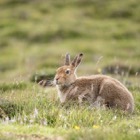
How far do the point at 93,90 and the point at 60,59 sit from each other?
61.0ft

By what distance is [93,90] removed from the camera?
1344 cm

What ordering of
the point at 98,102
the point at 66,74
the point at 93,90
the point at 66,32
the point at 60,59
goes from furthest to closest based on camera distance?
1. the point at 66,32
2. the point at 60,59
3. the point at 66,74
4. the point at 93,90
5. the point at 98,102

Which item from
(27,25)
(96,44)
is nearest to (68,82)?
(96,44)

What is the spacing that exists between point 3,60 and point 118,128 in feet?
125

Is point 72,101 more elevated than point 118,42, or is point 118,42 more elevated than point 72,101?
point 72,101

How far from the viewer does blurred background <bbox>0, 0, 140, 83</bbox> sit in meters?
45.0

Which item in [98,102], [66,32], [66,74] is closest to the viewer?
[98,102]

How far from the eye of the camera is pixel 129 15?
2603 inches

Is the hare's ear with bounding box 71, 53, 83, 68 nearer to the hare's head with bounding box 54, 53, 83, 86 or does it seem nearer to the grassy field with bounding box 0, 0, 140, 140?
the hare's head with bounding box 54, 53, 83, 86

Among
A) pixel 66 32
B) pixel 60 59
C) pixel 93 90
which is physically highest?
pixel 93 90

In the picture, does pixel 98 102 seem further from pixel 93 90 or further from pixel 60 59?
pixel 60 59

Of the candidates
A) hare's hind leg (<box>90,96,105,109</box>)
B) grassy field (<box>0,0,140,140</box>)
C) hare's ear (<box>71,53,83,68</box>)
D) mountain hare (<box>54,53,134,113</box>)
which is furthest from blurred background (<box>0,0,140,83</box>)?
hare's hind leg (<box>90,96,105,109</box>)

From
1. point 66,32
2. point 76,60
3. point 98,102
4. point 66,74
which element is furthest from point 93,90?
point 66,32

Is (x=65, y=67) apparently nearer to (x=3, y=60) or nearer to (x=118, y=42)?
(x=3, y=60)
